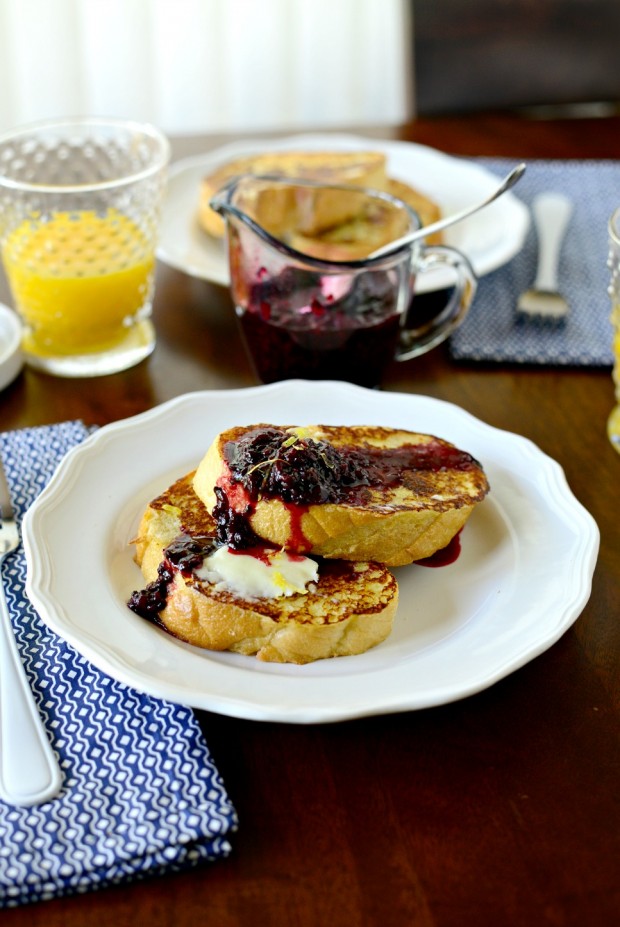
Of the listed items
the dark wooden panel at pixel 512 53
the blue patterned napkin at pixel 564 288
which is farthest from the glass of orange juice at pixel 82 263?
the dark wooden panel at pixel 512 53

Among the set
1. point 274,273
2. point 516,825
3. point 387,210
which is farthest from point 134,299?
point 516,825

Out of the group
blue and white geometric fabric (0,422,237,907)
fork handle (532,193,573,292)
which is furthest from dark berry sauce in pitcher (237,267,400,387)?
blue and white geometric fabric (0,422,237,907)

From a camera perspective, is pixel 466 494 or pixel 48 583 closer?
pixel 48 583

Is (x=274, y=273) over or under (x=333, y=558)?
A: over

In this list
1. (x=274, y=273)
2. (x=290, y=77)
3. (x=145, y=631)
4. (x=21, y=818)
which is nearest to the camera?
(x=21, y=818)

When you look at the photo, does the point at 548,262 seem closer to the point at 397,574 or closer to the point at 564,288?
the point at 564,288

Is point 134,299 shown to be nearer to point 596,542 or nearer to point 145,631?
point 145,631

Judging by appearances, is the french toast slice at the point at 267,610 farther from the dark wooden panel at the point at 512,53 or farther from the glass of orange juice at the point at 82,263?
the dark wooden panel at the point at 512,53

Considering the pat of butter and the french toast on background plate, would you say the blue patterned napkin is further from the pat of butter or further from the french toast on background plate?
the pat of butter
